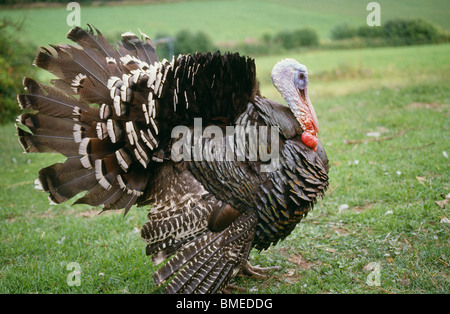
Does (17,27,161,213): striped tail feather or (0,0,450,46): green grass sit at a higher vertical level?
(0,0,450,46): green grass

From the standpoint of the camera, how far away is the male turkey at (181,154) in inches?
142

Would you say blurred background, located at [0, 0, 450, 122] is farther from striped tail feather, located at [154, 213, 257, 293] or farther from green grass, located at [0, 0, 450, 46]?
striped tail feather, located at [154, 213, 257, 293]

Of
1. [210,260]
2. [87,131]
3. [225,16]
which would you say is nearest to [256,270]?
[210,260]

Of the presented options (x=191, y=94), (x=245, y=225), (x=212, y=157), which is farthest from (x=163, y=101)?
(x=245, y=225)

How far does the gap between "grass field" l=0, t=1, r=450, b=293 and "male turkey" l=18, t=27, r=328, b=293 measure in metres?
0.79

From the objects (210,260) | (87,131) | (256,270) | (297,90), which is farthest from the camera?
(256,270)

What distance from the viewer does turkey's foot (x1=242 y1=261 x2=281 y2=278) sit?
430 cm

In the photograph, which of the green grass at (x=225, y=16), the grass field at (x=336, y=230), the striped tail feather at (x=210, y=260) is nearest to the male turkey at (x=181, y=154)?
the striped tail feather at (x=210, y=260)

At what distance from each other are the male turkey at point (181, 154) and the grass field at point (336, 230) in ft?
2.58

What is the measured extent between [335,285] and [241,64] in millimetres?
2270

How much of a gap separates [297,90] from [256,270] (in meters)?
1.91

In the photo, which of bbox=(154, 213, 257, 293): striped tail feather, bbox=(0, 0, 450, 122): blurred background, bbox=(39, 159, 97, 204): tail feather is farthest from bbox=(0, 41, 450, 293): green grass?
bbox=(0, 0, 450, 122): blurred background

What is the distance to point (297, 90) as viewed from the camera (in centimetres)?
410

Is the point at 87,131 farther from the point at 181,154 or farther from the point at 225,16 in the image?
the point at 225,16
